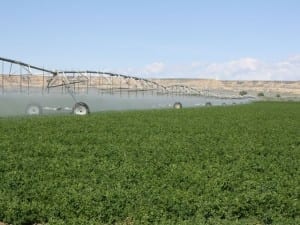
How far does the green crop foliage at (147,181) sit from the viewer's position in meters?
8.41

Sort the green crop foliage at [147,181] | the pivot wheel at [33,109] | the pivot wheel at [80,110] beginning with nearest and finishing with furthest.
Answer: the green crop foliage at [147,181], the pivot wheel at [80,110], the pivot wheel at [33,109]

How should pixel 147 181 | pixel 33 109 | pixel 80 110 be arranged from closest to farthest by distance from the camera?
1. pixel 147 181
2. pixel 80 110
3. pixel 33 109

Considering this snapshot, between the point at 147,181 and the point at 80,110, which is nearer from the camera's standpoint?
the point at 147,181

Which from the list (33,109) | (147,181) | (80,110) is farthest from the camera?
(33,109)

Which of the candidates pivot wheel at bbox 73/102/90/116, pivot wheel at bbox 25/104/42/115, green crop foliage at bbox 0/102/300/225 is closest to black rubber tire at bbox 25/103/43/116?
pivot wheel at bbox 25/104/42/115

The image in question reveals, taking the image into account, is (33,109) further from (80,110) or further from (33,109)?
(80,110)

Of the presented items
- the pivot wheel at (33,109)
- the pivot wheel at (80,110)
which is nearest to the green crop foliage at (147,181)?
the pivot wheel at (80,110)

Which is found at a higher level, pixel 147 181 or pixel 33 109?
pixel 33 109

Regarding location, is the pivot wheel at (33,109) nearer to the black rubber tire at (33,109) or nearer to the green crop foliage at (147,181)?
the black rubber tire at (33,109)

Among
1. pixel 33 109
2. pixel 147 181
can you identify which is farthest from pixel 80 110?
pixel 147 181

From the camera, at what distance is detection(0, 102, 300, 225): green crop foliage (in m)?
8.41

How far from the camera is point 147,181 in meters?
10.4

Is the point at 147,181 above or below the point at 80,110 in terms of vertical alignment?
below

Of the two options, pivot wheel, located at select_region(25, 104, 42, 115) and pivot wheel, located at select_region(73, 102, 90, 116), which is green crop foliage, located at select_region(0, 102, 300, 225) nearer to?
pivot wheel, located at select_region(73, 102, 90, 116)
